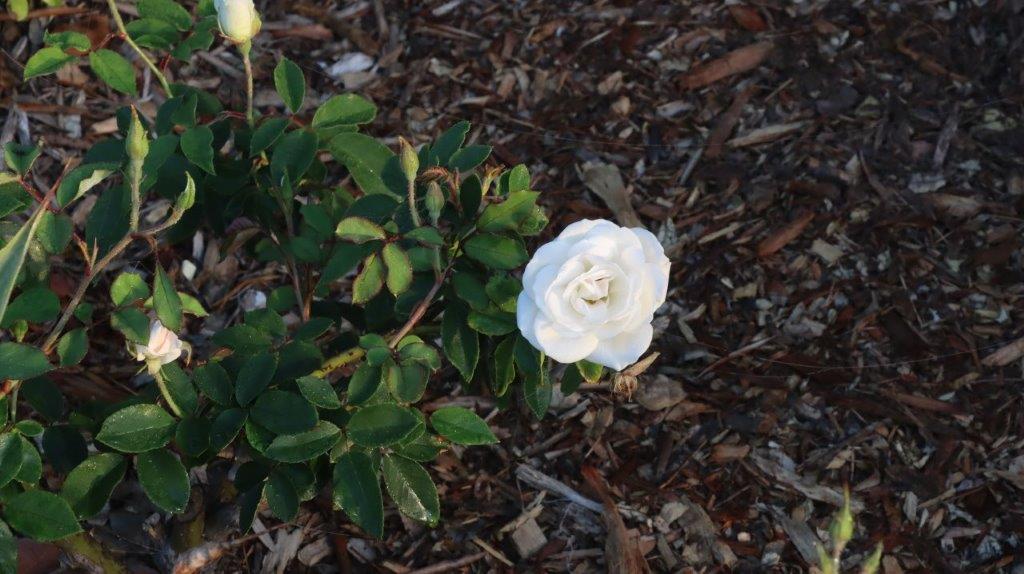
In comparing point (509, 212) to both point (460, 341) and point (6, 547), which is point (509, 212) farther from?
point (6, 547)

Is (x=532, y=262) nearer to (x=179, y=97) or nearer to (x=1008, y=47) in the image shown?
(x=179, y=97)

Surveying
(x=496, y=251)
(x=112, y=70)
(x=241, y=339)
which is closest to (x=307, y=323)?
(x=241, y=339)

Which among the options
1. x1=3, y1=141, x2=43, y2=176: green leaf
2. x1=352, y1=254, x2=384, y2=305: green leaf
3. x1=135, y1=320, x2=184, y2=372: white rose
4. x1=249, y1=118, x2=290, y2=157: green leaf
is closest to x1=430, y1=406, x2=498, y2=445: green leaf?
x1=352, y1=254, x2=384, y2=305: green leaf

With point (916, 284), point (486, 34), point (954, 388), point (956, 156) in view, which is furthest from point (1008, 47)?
point (486, 34)

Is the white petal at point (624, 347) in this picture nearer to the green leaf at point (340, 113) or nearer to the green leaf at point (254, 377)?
the green leaf at point (254, 377)

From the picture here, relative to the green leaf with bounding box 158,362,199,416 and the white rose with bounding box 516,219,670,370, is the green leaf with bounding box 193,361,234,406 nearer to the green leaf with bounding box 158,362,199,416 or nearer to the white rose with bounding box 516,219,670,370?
the green leaf with bounding box 158,362,199,416
